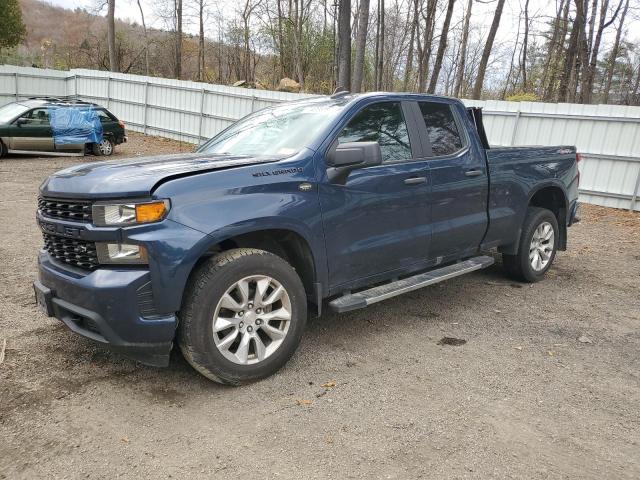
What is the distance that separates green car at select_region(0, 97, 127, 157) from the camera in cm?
1370

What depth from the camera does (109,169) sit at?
10.9ft

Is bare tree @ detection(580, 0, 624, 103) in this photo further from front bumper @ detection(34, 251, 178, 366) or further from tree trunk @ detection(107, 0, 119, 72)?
tree trunk @ detection(107, 0, 119, 72)

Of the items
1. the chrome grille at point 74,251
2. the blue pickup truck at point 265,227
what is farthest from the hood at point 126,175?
the chrome grille at point 74,251

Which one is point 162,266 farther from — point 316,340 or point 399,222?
point 399,222

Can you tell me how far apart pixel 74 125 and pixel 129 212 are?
13.4 m

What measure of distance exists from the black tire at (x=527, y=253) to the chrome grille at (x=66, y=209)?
4.34m

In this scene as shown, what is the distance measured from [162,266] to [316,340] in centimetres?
163

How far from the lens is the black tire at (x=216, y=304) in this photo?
3.09m

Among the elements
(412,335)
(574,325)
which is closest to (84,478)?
(412,335)

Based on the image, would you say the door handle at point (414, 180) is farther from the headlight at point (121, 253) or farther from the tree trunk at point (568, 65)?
the tree trunk at point (568, 65)

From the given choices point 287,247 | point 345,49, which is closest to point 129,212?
point 287,247

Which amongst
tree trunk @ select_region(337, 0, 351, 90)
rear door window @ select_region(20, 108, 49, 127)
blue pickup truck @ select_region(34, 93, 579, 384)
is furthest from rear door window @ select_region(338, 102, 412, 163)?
rear door window @ select_region(20, 108, 49, 127)

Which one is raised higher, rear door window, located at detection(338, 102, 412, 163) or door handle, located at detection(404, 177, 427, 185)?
rear door window, located at detection(338, 102, 412, 163)

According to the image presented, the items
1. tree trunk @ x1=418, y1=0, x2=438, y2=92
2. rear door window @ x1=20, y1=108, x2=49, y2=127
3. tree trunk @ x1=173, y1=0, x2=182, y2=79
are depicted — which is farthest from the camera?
tree trunk @ x1=173, y1=0, x2=182, y2=79
